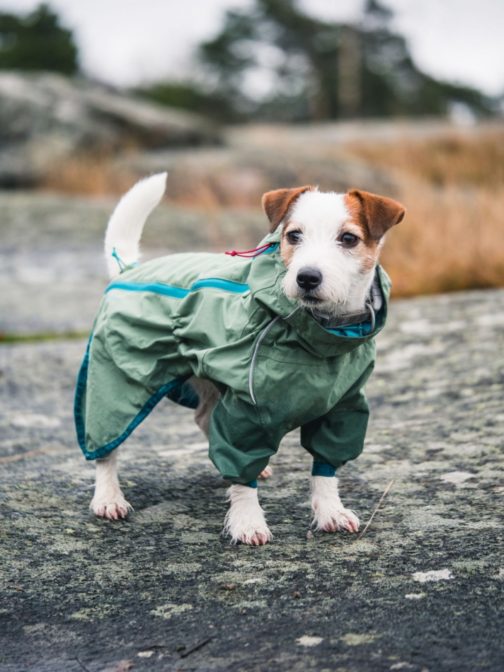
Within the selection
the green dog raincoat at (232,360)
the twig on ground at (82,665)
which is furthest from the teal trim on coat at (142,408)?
the twig on ground at (82,665)

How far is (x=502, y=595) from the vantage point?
7.36 feet

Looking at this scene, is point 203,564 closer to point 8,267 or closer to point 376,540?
point 376,540

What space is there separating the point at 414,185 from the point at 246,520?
6512 millimetres

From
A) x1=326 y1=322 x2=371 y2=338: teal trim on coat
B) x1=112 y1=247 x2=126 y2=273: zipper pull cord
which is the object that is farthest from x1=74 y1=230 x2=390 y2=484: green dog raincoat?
x1=112 y1=247 x2=126 y2=273: zipper pull cord

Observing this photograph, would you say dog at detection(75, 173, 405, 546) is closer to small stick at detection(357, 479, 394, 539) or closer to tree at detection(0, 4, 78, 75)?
small stick at detection(357, 479, 394, 539)

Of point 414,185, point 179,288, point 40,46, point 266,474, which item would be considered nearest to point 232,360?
point 179,288

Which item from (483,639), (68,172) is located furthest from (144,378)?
(68,172)

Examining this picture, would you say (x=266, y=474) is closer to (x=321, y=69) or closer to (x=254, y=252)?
(x=254, y=252)

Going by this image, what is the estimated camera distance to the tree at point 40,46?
86.0 feet

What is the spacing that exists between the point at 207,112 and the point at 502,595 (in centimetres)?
2994

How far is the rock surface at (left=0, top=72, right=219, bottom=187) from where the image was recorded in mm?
12984

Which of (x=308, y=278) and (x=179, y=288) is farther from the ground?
(x=308, y=278)

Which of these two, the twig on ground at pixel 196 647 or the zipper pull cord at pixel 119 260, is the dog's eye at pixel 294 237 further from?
the twig on ground at pixel 196 647

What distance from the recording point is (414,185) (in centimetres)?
875
